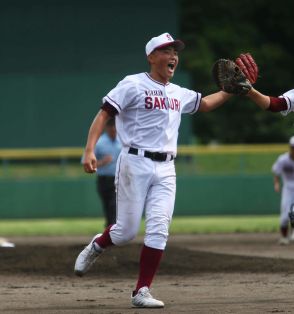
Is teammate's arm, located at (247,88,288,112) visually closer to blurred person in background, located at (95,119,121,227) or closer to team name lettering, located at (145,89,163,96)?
team name lettering, located at (145,89,163,96)

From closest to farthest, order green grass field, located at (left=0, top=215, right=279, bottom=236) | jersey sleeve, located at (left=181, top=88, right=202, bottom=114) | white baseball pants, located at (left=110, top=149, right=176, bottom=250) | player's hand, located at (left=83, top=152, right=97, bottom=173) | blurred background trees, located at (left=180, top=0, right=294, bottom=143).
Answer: player's hand, located at (left=83, top=152, right=97, bottom=173)
white baseball pants, located at (left=110, top=149, right=176, bottom=250)
jersey sleeve, located at (left=181, top=88, right=202, bottom=114)
green grass field, located at (left=0, top=215, right=279, bottom=236)
blurred background trees, located at (left=180, top=0, right=294, bottom=143)

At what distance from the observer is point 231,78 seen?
8117 millimetres

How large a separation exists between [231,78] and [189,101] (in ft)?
1.29

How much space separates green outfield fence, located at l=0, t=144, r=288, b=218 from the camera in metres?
22.7

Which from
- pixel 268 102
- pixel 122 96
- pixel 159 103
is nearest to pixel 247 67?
pixel 268 102

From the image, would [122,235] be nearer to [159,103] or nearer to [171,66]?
[159,103]

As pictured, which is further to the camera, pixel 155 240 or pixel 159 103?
pixel 159 103

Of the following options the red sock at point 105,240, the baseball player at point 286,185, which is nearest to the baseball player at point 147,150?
the red sock at point 105,240

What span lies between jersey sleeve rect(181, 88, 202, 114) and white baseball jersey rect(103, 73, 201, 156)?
0.27 m

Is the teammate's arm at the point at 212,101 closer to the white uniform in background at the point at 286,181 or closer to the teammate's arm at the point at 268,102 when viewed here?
the teammate's arm at the point at 268,102

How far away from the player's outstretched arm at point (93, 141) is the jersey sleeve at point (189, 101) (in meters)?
0.70

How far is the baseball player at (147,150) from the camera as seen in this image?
25.6 feet

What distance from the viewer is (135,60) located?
28.9 meters

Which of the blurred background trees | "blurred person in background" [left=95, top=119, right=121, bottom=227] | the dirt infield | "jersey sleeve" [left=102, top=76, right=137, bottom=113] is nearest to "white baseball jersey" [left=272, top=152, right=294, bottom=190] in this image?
the dirt infield
